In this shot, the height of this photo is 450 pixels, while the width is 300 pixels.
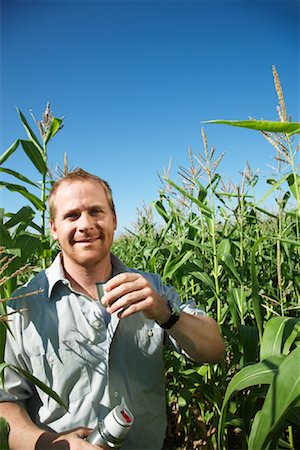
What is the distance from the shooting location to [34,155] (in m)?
1.93

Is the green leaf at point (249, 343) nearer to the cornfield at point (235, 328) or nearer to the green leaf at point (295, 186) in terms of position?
the cornfield at point (235, 328)

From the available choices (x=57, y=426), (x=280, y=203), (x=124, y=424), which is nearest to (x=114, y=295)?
(x=124, y=424)

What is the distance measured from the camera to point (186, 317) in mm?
1629

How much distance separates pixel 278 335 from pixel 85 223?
90cm

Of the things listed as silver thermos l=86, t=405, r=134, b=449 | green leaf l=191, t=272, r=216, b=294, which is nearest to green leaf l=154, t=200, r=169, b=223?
green leaf l=191, t=272, r=216, b=294

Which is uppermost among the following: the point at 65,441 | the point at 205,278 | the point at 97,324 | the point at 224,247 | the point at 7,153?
the point at 7,153

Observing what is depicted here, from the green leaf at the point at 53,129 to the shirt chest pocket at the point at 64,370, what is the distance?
1058mm

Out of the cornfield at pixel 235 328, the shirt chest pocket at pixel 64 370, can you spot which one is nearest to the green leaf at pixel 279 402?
the cornfield at pixel 235 328

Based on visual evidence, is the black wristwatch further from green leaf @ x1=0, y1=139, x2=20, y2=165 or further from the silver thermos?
green leaf @ x1=0, y1=139, x2=20, y2=165

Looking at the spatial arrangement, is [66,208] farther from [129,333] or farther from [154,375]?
[154,375]

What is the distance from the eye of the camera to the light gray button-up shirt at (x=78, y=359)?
64.9 inches

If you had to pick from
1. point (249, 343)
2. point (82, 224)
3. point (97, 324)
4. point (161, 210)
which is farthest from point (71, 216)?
point (161, 210)

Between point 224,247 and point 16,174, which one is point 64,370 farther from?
point 224,247

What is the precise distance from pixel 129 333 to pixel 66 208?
0.61 m
